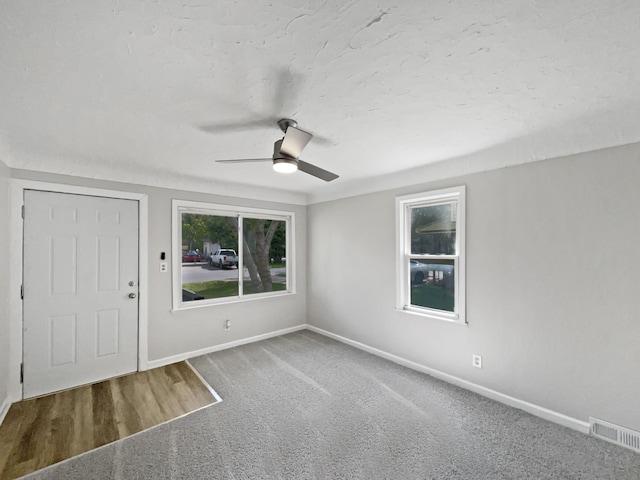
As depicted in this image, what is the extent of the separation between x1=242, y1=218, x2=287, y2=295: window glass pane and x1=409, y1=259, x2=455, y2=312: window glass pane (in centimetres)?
217

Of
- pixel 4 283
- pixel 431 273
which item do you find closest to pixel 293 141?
pixel 431 273

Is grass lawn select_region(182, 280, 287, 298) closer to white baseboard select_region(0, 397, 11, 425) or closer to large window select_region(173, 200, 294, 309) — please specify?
large window select_region(173, 200, 294, 309)

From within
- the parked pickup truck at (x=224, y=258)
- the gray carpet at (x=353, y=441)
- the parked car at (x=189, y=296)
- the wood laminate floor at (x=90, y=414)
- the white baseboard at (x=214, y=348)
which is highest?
the parked pickup truck at (x=224, y=258)

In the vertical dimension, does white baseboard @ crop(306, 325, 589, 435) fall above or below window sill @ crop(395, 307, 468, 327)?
below

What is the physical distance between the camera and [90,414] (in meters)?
2.45

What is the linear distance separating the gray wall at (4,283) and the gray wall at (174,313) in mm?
301

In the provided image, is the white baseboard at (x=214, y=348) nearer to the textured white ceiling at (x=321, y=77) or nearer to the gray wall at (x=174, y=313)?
the gray wall at (x=174, y=313)

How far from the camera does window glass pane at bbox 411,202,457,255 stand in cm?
307

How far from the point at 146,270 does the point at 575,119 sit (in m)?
4.23

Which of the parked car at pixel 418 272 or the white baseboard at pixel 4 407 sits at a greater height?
the parked car at pixel 418 272

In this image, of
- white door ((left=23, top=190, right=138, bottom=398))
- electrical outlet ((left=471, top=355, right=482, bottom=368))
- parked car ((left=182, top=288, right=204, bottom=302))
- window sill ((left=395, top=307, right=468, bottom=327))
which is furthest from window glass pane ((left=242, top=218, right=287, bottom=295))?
electrical outlet ((left=471, top=355, right=482, bottom=368))

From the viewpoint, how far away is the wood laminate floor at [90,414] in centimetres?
200

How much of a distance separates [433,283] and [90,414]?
3559mm

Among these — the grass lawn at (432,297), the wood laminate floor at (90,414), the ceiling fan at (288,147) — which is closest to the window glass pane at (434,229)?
the grass lawn at (432,297)
